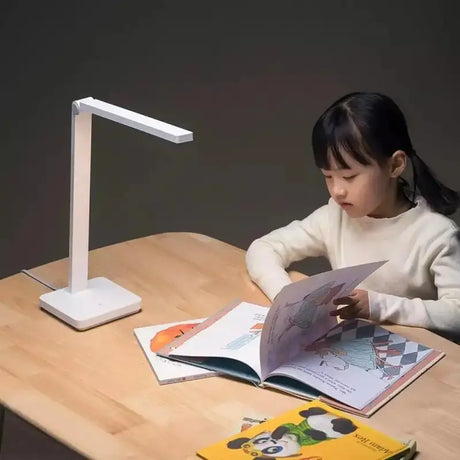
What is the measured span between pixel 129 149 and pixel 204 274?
1.23m

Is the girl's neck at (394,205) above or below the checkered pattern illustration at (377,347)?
above

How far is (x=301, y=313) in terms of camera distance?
1.64 m

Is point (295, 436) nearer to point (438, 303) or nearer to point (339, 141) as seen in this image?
point (438, 303)

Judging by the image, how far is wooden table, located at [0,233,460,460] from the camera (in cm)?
142

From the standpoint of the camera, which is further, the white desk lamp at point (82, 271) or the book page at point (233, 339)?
the white desk lamp at point (82, 271)

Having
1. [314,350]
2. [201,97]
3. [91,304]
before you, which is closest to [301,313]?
[314,350]

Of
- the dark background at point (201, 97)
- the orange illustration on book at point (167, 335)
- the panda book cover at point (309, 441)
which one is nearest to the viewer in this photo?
the panda book cover at point (309, 441)

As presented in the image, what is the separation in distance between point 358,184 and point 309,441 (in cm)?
65

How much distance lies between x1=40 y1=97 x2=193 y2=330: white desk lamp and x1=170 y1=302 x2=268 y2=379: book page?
18 cm

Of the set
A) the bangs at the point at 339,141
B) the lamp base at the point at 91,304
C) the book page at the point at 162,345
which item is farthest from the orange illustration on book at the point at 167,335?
the bangs at the point at 339,141

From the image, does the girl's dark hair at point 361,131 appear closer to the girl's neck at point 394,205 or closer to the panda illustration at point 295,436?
the girl's neck at point 394,205

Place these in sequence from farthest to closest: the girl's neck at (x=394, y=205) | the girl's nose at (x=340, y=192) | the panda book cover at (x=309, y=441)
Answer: the girl's neck at (x=394, y=205) → the girl's nose at (x=340, y=192) → the panda book cover at (x=309, y=441)

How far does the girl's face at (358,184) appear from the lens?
1.90 metres

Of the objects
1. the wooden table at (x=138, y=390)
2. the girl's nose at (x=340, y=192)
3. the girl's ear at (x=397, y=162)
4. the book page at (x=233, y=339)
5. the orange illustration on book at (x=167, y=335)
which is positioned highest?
the girl's ear at (x=397, y=162)
